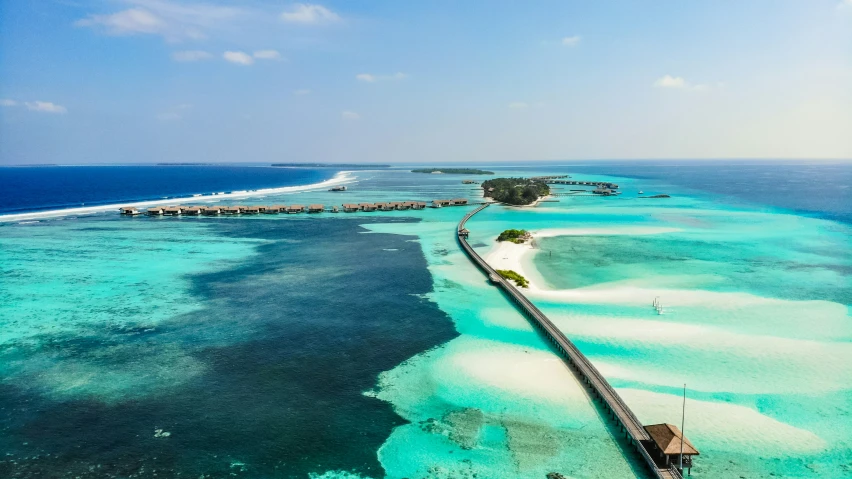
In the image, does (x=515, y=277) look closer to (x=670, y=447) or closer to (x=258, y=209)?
(x=670, y=447)

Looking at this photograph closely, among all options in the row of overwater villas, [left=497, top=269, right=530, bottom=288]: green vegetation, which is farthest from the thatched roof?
the row of overwater villas

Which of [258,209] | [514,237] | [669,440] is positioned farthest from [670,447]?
[258,209]

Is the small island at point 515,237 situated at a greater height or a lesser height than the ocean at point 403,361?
greater

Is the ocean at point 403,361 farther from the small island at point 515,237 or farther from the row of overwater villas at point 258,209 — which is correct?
the row of overwater villas at point 258,209

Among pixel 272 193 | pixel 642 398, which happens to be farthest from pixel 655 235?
pixel 272 193

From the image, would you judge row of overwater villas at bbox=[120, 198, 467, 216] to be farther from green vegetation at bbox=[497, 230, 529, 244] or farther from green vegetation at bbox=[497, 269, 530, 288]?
green vegetation at bbox=[497, 269, 530, 288]

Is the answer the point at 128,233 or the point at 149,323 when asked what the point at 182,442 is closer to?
the point at 149,323

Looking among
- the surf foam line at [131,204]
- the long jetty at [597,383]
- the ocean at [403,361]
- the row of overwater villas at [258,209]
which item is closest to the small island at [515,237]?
the ocean at [403,361]
